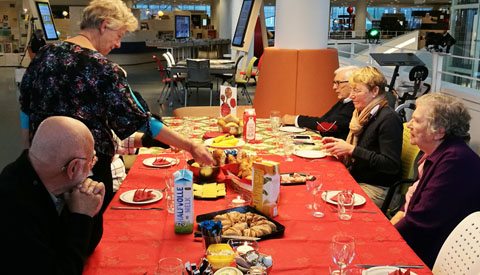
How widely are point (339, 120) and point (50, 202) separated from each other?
3027 mm

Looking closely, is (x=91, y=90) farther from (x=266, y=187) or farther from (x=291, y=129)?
(x=291, y=129)

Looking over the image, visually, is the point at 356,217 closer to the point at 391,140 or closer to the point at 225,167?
the point at 225,167

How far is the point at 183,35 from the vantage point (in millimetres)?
20219

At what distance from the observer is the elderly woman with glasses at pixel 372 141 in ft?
10.2

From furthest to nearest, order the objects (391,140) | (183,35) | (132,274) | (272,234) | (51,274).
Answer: (183,35)
(391,140)
(272,234)
(132,274)
(51,274)

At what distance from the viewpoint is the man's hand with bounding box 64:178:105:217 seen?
5.01ft

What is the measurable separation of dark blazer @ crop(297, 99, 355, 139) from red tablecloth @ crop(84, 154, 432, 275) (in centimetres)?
175

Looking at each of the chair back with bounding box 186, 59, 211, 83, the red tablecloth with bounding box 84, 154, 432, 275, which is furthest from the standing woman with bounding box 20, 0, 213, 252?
the chair back with bounding box 186, 59, 211, 83

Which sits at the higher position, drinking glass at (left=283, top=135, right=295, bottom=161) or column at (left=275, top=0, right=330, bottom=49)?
column at (left=275, top=0, right=330, bottom=49)

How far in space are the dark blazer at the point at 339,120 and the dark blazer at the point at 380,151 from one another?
0.75 m

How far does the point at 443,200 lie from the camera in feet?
7.32

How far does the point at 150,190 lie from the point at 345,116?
221 cm

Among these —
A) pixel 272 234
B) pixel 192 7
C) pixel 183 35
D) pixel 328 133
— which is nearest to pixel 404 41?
pixel 183 35

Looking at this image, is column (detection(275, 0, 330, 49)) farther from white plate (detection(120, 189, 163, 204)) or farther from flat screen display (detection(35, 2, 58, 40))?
flat screen display (detection(35, 2, 58, 40))
